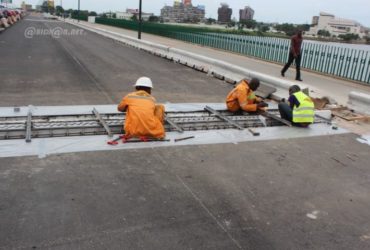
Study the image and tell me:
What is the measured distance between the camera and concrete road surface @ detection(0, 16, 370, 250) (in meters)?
3.85

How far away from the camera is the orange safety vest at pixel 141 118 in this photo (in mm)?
6602

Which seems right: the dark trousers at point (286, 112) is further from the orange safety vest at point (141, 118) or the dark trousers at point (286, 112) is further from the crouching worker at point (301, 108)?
the orange safety vest at point (141, 118)

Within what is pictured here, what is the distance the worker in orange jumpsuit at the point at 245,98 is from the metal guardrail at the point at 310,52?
7941 millimetres

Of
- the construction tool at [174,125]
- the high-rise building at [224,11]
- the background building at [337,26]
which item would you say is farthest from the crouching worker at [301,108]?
the high-rise building at [224,11]

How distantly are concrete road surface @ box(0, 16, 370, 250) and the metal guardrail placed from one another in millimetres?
8820

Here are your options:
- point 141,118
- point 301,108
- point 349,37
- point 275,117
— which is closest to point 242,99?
point 275,117

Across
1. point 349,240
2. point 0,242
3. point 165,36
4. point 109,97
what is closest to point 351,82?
point 109,97

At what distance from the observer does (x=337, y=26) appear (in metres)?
23.3

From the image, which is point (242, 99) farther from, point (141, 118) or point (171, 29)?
point (171, 29)

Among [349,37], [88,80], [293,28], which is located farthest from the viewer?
[293,28]

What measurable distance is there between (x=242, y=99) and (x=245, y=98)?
7cm

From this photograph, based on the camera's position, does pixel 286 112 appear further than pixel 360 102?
No

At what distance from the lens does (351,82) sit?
15.4 meters

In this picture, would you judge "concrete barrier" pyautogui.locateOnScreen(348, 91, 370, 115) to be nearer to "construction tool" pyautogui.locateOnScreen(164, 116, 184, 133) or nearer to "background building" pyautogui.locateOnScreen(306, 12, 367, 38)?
"construction tool" pyautogui.locateOnScreen(164, 116, 184, 133)
